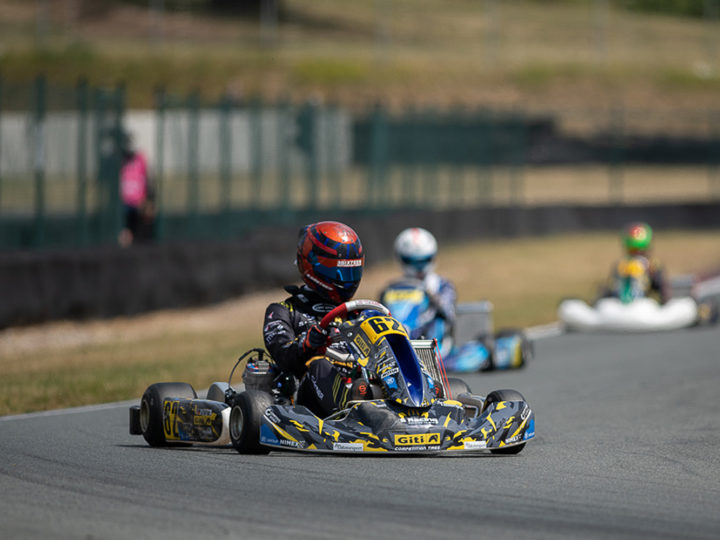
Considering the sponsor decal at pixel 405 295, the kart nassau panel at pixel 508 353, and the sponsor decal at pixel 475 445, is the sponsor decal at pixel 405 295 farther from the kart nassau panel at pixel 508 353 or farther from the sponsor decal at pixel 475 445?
the sponsor decal at pixel 475 445

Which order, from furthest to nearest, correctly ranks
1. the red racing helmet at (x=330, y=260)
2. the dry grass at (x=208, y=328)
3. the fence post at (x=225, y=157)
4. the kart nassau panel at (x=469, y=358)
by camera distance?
the fence post at (x=225, y=157) < the kart nassau panel at (x=469, y=358) < the dry grass at (x=208, y=328) < the red racing helmet at (x=330, y=260)

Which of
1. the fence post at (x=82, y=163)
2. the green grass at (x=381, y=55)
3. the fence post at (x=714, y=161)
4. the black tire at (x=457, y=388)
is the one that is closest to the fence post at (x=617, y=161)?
the fence post at (x=714, y=161)

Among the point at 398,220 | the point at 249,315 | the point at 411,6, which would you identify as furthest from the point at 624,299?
the point at 411,6

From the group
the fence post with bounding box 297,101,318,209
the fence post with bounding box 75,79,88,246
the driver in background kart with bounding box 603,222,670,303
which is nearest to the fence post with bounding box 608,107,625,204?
the fence post with bounding box 297,101,318,209

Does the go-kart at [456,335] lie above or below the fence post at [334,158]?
below

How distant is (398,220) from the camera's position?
25.8 meters

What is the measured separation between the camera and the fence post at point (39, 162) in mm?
16547

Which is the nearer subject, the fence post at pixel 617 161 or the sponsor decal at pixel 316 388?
the sponsor decal at pixel 316 388

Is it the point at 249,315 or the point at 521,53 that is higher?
the point at 521,53

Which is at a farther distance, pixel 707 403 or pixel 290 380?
pixel 707 403

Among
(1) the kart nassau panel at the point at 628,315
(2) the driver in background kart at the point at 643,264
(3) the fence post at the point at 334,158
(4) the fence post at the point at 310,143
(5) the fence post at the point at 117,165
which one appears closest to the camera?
(1) the kart nassau panel at the point at 628,315

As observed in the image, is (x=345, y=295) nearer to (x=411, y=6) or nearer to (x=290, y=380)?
(x=290, y=380)

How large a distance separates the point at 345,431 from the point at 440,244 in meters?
20.6

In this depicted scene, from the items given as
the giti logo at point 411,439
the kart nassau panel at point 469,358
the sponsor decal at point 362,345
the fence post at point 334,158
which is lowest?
the kart nassau panel at point 469,358
